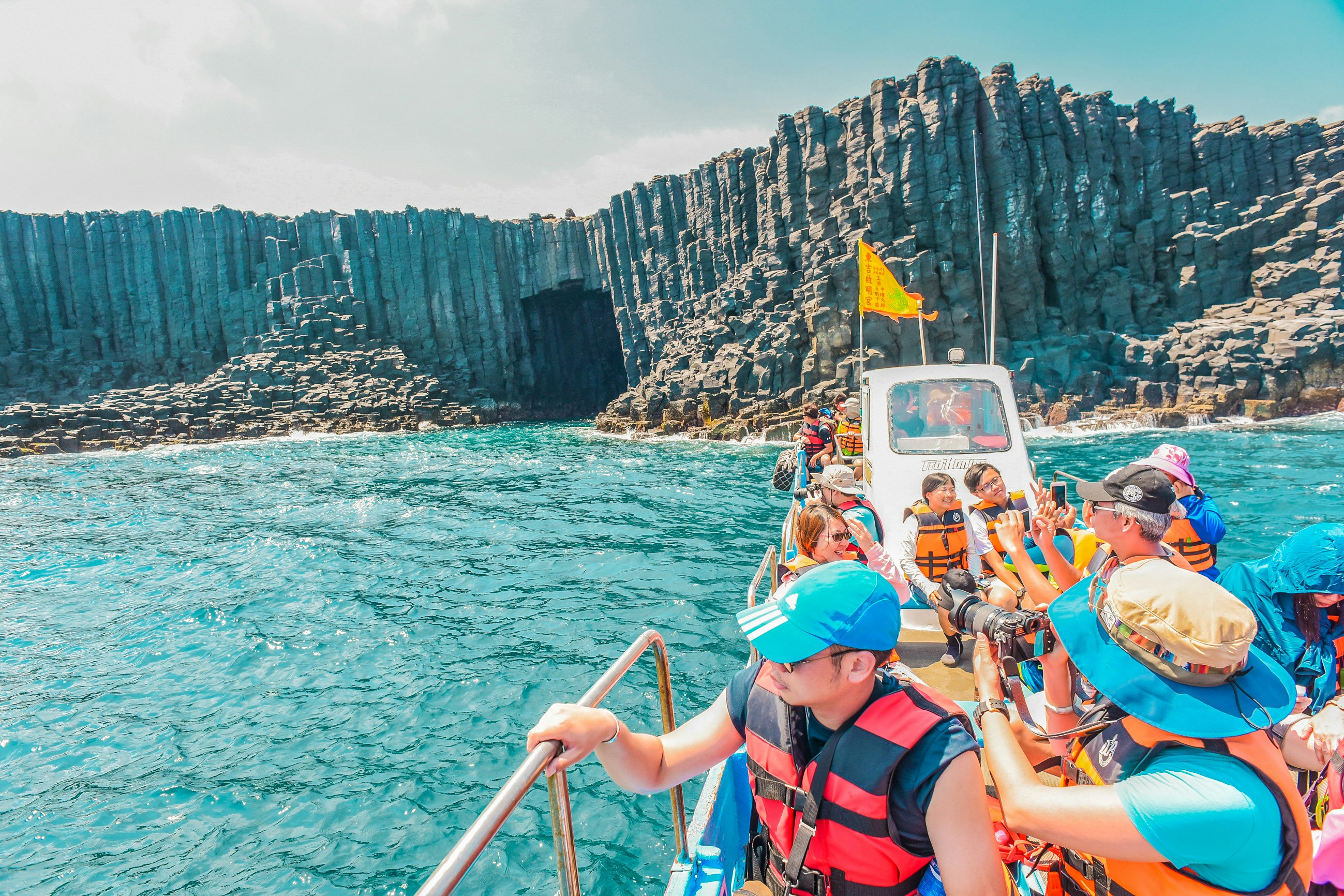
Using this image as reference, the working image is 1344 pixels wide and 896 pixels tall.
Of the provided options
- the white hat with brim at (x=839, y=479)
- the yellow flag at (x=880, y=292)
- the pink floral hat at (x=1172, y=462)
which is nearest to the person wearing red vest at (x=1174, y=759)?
the pink floral hat at (x=1172, y=462)

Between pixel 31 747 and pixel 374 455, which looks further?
pixel 374 455

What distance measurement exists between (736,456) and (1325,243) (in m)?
37.5

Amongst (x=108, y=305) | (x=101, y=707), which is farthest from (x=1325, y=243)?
(x=108, y=305)

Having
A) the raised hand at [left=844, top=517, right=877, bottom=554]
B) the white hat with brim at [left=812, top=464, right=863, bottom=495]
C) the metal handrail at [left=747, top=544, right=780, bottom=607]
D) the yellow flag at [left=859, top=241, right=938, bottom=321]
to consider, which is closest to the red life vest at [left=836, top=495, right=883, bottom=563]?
the white hat with brim at [left=812, top=464, right=863, bottom=495]

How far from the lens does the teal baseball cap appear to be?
1.76 m

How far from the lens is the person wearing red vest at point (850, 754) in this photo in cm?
166

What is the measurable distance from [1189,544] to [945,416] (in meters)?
3.42

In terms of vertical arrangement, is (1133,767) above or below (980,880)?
above

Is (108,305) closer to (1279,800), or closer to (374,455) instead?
(374,455)

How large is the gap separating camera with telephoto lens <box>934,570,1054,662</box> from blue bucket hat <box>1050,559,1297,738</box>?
81cm

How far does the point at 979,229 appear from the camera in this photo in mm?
36219

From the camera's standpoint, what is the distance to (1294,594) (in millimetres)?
2896

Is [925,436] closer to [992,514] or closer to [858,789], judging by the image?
[992,514]

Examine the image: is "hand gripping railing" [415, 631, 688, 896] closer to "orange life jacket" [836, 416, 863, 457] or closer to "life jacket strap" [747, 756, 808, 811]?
"life jacket strap" [747, 756, 808, 811]
